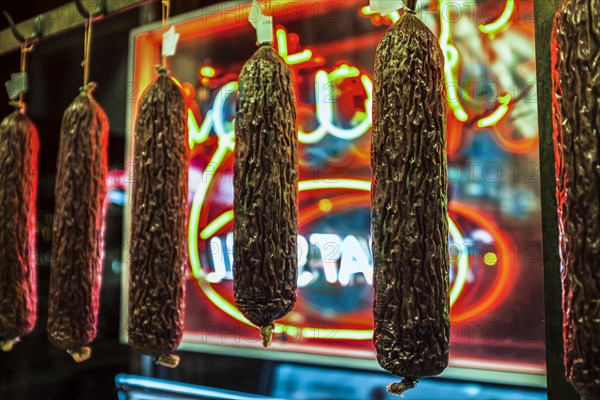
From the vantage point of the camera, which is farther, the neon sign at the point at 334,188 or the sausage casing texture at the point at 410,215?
the neon sign at the point at 334,188

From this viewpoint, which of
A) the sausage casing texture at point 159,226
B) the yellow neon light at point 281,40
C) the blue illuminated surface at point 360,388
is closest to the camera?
the sausage casing texture at point 159,226

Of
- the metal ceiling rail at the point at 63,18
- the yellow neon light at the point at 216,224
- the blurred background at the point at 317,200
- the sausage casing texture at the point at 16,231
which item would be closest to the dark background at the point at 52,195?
the blurred background at the point at 317,200

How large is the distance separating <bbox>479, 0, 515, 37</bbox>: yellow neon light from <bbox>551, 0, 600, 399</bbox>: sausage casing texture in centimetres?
90

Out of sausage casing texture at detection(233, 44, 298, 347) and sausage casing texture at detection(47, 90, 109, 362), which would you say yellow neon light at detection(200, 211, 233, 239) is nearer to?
sausage casing texture at detection(47, 90, 109, 362)

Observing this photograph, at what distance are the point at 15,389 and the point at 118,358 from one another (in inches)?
20.2


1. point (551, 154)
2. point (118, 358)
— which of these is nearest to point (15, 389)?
point (118, 358)

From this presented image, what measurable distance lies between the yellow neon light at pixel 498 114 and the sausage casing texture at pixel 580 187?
0.85m

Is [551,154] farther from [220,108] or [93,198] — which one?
[220,108]

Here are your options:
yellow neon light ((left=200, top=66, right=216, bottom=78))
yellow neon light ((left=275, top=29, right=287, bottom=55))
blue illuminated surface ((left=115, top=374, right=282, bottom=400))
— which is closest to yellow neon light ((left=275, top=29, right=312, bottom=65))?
yellow neon light ((left=275, top=29, right=287, bottom=55))

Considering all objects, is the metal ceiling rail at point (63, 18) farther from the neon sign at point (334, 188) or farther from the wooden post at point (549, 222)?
the wooden post at point (549, 222)

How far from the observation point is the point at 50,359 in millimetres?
2410

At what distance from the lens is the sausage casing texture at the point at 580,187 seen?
741 millimetres

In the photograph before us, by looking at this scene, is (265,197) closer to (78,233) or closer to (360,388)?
(78,233)

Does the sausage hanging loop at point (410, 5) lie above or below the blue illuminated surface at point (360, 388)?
above
